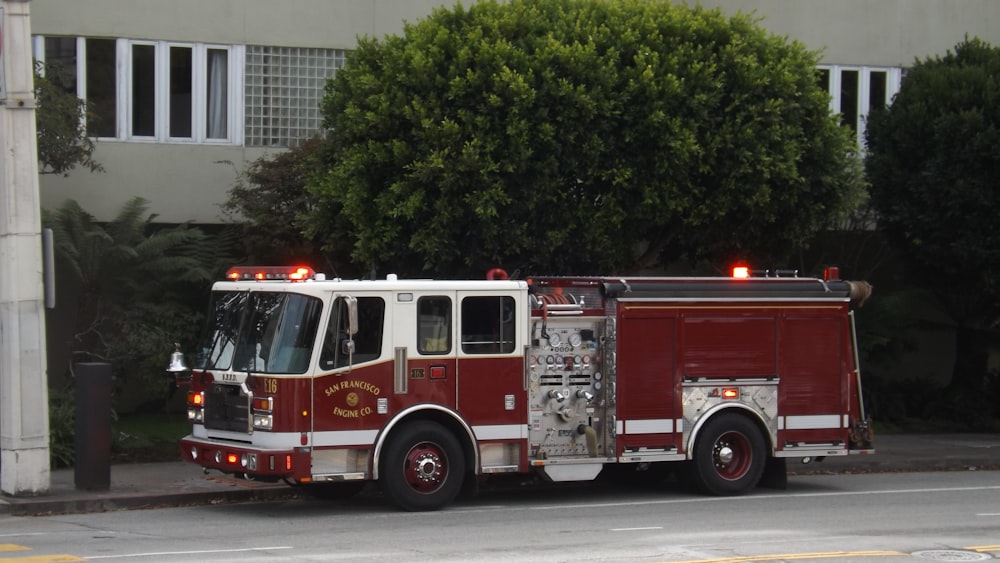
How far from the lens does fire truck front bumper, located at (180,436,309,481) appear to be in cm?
1301

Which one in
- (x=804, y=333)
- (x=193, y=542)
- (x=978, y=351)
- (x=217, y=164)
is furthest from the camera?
(x=978, y=351)

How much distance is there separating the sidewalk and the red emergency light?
263cm

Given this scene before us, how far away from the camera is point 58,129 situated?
18047 mm

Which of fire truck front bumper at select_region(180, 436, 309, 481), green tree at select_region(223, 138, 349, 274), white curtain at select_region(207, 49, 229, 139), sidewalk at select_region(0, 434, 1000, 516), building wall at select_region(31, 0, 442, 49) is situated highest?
building wall at select_region(31, 0, 442, 49)

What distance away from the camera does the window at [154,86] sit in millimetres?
20562

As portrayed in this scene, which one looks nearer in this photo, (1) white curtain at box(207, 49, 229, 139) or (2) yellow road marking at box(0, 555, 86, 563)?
(2) yellow road marking at box(0, 555, 86, 563)

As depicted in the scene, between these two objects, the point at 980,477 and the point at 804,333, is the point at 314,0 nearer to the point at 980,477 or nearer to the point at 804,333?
the point at 804,333

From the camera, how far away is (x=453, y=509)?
46.4 feet

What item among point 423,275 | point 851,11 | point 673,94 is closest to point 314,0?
point 423,275

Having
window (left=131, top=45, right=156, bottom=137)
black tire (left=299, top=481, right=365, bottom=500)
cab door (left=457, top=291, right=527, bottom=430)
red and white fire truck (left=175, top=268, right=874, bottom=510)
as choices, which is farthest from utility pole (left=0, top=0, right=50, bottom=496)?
window (left=131, top=45, right=156, bottom=137)

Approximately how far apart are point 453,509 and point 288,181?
6928 millimetres

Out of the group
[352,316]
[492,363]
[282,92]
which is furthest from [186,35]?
[492,363]

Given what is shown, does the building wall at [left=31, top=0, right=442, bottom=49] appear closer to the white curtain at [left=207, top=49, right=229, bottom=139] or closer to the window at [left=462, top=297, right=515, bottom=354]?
the white curtain at [left=207, top=49, right=229, bottom=139]

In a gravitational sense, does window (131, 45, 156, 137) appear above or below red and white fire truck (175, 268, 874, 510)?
above
